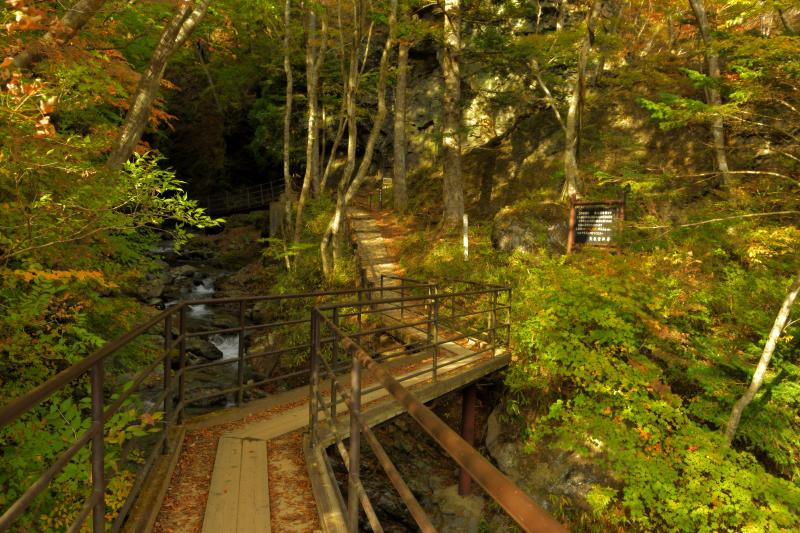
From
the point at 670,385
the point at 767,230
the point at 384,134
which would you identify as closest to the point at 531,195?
the point at 767,230

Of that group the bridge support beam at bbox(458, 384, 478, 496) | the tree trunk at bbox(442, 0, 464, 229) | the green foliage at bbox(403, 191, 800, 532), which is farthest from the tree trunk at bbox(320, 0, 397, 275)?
the bridge support beam at bbox(458, 384, 478, 496)

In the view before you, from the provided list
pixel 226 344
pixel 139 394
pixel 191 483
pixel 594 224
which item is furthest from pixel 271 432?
pixel 226 344

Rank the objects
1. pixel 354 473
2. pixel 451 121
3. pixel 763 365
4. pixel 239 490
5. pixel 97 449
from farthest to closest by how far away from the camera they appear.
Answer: pixel 451 121
pixel 763 365
pixel 239 490
pixel 354 473
pixel 97 449

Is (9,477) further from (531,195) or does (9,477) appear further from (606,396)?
(531,195)

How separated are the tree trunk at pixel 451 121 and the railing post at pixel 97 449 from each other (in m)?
13.7

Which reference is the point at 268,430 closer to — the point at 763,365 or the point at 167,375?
the point at 167,375

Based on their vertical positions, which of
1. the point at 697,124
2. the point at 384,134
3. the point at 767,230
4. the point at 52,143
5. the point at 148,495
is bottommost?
the point at 148,495

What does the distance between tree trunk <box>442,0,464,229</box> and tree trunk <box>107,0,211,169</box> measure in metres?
9.91

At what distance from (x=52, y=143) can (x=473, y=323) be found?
26.8ft

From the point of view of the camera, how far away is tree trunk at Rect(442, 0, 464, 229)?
48.8 feet

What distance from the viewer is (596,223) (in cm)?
1023

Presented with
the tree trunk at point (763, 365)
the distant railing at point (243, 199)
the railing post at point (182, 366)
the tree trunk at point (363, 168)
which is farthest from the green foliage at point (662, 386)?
the distant railing at point (243, 199)

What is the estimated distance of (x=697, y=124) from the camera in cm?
1570

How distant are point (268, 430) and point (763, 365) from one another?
7.16 metres
